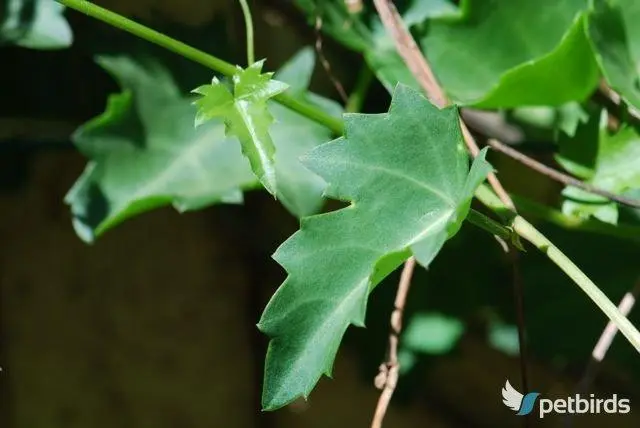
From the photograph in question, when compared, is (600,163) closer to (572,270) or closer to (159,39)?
(572,270)

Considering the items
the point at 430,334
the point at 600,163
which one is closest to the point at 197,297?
the point at 430,334

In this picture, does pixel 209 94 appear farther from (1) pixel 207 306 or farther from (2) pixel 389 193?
(1) pixel 207 306

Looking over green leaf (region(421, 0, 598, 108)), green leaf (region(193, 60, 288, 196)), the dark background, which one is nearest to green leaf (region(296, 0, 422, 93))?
green leaf (region(421, 0, 598, 108))

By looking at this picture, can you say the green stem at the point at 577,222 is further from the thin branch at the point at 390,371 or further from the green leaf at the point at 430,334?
the green leaf at the point at 430,334

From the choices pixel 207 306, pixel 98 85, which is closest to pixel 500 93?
pixel 98 85

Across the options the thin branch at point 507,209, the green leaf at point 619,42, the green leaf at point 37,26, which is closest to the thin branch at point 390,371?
the thin branch at point 507,209
